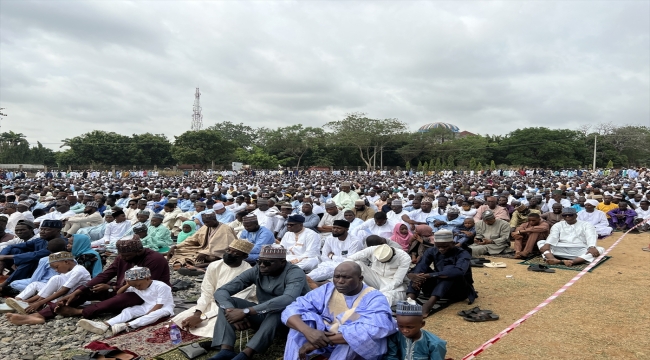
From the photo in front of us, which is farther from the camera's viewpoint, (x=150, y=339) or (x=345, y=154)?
(x=345, y=154)

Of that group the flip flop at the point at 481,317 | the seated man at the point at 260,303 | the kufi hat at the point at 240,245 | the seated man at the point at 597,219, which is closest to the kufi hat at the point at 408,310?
the seated man at the point at 260,303

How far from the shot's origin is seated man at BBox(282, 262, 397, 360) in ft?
10.0

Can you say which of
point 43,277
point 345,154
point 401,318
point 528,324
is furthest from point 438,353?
point 345,154

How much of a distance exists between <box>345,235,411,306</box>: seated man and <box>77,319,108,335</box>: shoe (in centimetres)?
275

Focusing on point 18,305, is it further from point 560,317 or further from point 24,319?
point 560,317

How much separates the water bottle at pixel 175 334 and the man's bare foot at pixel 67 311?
4.21 feet

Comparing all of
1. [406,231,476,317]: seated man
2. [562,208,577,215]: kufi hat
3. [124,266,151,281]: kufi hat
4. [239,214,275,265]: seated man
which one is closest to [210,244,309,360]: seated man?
[124,266,151,281]: kufi hat

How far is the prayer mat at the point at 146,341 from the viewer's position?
395 cm

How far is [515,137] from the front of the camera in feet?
180

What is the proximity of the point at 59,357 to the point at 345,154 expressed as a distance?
54.2 meters

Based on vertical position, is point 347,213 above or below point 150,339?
above

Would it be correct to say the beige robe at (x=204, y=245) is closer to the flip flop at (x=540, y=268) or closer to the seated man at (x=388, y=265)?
the seated man at (x=388, y=265)

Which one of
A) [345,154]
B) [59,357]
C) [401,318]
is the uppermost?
[345,154]

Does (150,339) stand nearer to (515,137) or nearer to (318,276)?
(318,276)
